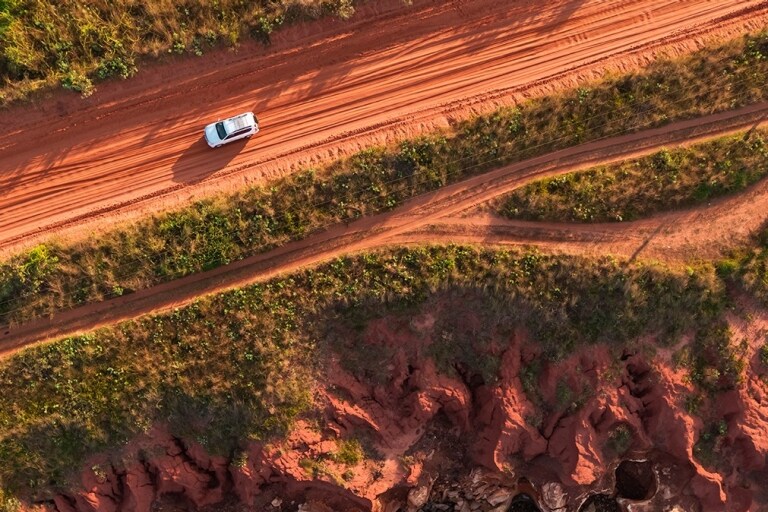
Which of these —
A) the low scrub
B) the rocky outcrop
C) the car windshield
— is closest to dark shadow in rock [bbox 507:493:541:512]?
the rocky outcrop

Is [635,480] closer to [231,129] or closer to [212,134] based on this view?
[231,129]

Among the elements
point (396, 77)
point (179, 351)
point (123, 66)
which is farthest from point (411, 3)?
point (179, 351)

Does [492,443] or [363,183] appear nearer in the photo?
[363,183]

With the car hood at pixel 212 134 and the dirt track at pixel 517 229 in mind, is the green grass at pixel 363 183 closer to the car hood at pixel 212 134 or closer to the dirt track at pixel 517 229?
the dirt track at pixel 517 229

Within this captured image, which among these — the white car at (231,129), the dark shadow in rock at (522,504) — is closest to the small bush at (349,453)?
the dark shadow in rock at (522,504)

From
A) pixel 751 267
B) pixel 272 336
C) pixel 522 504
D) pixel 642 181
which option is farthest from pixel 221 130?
pixel 751 267

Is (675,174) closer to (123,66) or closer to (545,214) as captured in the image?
(545,214)
